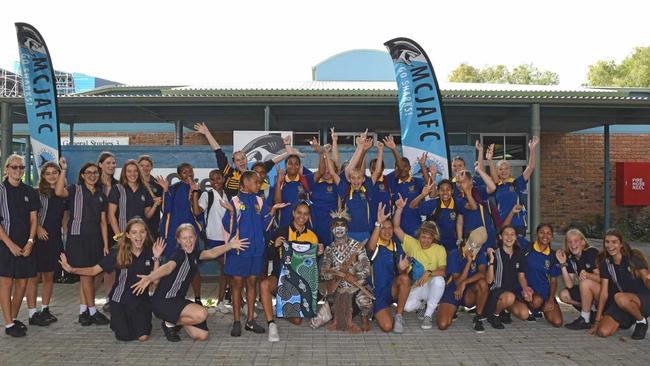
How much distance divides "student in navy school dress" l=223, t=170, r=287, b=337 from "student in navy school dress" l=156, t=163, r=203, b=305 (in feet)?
3.49

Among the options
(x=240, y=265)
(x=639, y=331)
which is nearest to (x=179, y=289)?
(x=240, y=265)

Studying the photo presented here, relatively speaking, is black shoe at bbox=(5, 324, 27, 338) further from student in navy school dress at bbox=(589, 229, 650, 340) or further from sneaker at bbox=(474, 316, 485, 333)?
student in navy school dress at bbox=(589, 229, 650, 340)

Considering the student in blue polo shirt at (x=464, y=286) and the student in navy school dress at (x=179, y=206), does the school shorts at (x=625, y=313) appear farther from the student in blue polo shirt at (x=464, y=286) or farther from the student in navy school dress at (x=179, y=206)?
the student in navy school dress at (x=179, y=206)

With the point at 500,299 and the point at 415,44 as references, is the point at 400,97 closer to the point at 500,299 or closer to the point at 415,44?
the point at 415,44

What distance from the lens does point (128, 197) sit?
229 inches

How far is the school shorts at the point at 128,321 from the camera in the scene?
→ 194 inches

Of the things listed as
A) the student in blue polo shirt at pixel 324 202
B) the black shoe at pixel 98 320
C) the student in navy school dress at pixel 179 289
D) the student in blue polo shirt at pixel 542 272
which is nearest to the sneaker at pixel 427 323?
the student in blue polo shirt at pixel 542 272

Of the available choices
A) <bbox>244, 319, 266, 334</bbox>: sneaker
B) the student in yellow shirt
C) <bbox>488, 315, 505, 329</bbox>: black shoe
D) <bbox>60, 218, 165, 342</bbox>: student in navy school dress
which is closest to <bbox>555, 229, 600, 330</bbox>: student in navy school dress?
<bbox>488, 315, 505, 329</bbox>: black shoe

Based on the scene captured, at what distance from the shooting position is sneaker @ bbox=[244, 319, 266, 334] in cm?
520

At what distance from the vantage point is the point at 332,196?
586 centimetres

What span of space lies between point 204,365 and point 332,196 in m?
2.36

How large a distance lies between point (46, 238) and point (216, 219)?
1798 millimetres

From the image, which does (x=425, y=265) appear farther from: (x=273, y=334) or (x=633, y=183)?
(x=633, y=183)

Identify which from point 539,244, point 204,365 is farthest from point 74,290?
point 539,244
